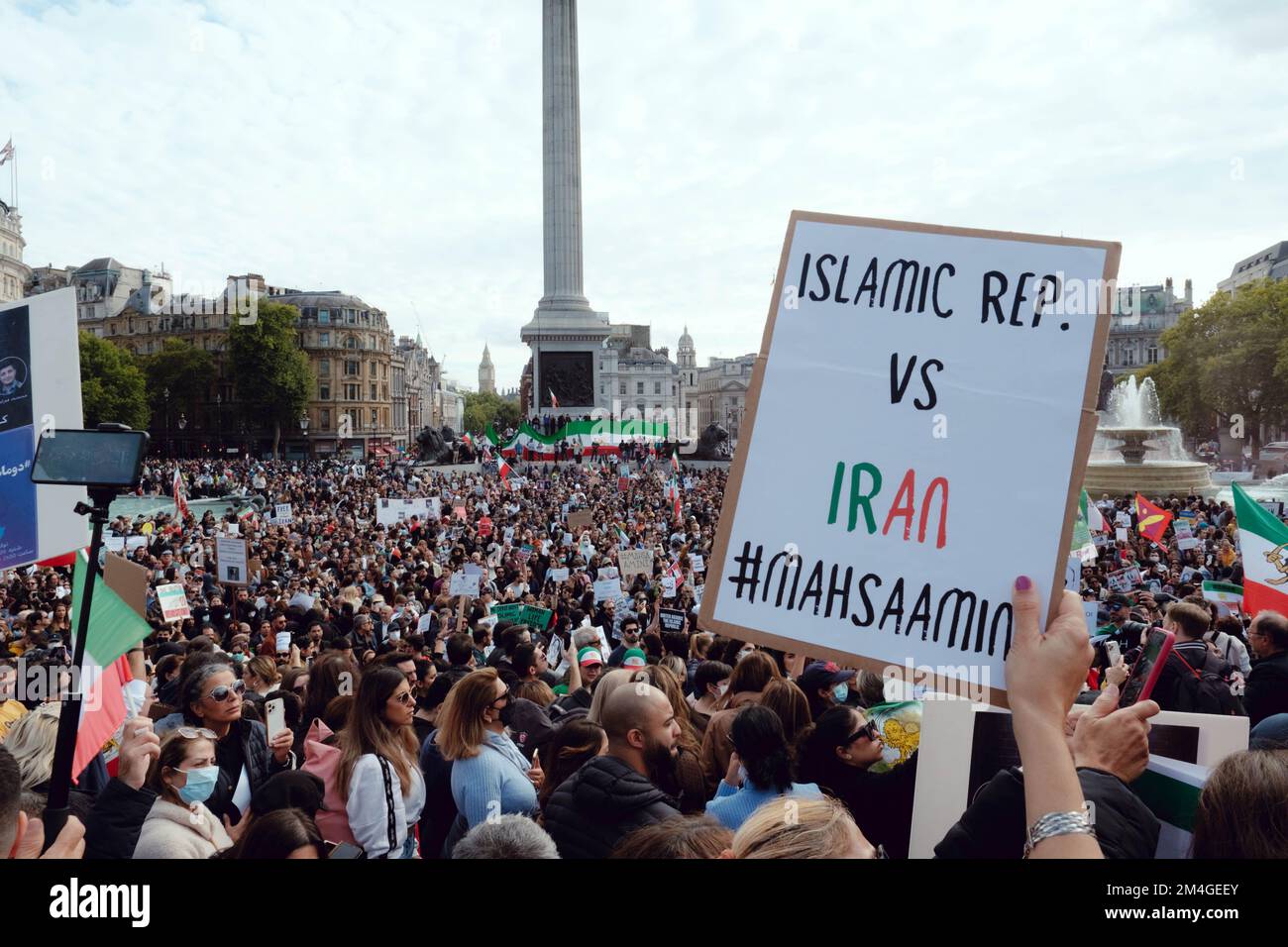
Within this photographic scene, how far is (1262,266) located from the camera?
7738cm

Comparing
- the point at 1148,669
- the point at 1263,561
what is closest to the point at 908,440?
the point at 1148,669

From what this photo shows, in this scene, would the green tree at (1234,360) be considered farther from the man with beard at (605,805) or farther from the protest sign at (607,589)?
the man with beard at (605,805)

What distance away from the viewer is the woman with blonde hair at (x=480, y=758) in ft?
12.5

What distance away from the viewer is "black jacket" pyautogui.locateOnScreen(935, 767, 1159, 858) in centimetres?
193

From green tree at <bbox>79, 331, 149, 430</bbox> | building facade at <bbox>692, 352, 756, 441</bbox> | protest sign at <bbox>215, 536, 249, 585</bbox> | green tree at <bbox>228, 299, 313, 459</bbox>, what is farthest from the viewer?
building facade at <bbox>692, 352, 756, 441</bbox>

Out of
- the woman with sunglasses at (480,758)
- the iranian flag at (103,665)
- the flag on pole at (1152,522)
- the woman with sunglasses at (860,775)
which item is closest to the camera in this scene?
the woman with sunglasses at (860,775)

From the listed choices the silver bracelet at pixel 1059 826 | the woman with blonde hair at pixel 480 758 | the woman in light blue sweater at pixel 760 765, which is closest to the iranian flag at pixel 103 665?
the woman with blonde hair at pixel 480 758

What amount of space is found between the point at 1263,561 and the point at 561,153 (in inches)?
2124

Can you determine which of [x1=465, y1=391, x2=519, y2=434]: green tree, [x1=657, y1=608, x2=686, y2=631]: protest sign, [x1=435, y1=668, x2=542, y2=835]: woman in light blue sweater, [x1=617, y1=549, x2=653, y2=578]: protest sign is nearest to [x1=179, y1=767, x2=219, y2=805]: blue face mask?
[x1=435, y1=668, x2=542, y2=835]: woman in light blue sweater

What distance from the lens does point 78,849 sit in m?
2.64

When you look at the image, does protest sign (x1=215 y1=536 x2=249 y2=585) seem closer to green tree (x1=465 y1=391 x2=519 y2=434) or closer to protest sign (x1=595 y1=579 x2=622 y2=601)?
protest sign (x1=595 y1=579 x2=622 y2=601)

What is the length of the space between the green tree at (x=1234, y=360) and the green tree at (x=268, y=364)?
62.1m

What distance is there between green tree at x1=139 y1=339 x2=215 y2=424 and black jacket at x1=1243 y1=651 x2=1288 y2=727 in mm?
85082
